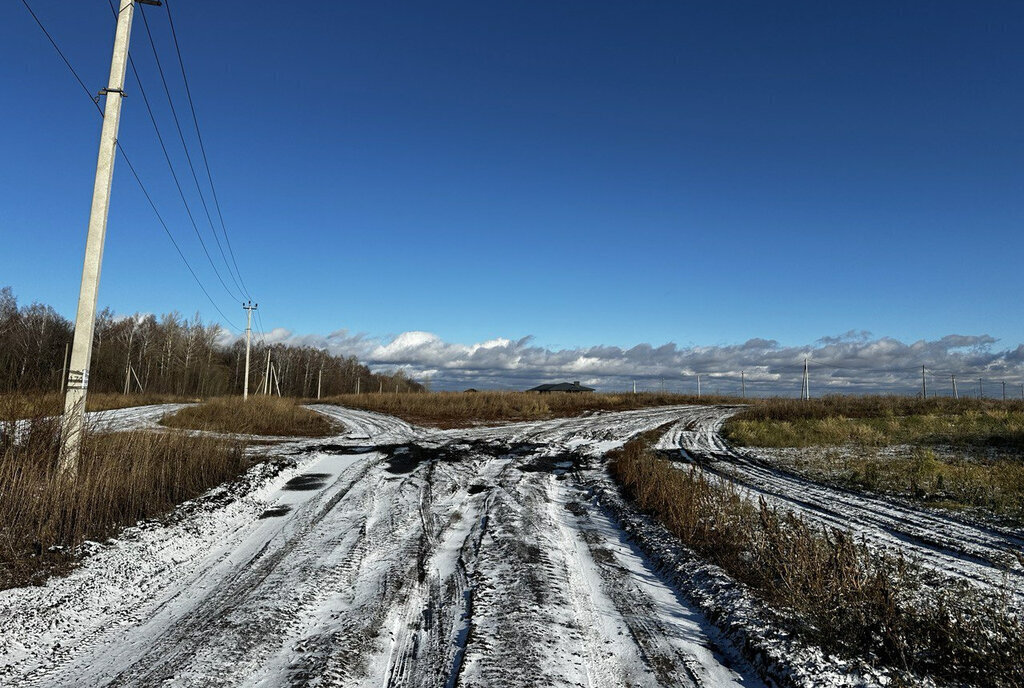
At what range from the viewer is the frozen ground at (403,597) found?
336 cm

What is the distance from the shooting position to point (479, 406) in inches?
1334

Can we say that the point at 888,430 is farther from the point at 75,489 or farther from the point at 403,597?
the point at 75,489

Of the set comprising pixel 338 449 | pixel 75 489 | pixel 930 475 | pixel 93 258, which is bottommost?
pixel 338 449

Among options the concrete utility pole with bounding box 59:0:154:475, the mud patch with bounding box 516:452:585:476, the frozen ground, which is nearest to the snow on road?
the frozen ground

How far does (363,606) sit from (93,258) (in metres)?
6.48

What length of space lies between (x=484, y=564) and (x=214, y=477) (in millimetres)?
6391

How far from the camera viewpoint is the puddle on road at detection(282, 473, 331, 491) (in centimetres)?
969

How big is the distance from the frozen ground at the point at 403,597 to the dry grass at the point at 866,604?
39cm

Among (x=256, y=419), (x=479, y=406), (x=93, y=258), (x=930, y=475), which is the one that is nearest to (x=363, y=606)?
(x=93, y=258)

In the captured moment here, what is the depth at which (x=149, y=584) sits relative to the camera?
4.82 metres

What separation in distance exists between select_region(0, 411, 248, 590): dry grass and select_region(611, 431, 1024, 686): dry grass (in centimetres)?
648

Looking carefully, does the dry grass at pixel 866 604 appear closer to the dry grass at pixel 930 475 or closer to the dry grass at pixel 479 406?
the dry grass at pixel 930 475

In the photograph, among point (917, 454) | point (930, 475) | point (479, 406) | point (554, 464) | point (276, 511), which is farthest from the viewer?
point (479, 406)

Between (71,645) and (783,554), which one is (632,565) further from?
(71,645)
